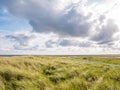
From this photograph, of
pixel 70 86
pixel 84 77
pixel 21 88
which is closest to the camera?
pixel 21 88

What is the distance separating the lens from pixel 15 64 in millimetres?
21047

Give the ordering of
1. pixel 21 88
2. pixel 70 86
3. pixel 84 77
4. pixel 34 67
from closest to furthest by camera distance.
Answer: pixel 21 88 < pixel 70 86 < pixel 84 77 < pixel 34 67

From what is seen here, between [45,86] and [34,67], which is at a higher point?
[34,67]

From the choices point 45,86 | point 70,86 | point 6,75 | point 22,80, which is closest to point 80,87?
point 70,86

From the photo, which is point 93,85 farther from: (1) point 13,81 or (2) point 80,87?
(1) point 13,81

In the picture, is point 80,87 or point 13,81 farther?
point 80,87

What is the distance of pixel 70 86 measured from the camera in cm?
1781

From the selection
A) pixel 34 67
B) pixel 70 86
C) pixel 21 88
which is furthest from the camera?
pixel 34 67

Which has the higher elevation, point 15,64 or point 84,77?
point 15,64

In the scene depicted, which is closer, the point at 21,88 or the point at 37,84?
the point at 21,88

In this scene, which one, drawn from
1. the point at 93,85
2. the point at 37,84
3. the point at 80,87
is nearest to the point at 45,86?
the point at 37,84

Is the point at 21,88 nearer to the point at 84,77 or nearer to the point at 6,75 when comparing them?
the point at 6,75

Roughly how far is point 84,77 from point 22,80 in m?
7.32

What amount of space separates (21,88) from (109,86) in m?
8.71
